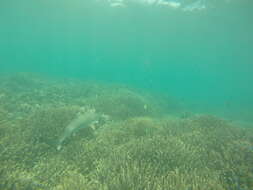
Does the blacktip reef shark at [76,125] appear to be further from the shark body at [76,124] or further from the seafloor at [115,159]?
the seafloor at [115,159]

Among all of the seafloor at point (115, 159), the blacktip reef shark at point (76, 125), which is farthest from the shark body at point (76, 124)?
the seafloor at point (115, 159)

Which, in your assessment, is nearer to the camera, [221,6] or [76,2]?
[221,6]

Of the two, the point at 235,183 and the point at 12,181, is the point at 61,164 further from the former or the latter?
the point at 235,183

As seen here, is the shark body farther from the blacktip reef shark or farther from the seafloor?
the seafloor

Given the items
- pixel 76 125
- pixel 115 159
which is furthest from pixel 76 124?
pixel 115 159

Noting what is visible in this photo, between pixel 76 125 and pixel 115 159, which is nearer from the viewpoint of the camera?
pixel 115 159

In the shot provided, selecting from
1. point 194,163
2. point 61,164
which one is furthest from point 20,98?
point 194,163

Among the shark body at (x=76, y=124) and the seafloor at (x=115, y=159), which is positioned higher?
the shark body at (x=76, y=124)

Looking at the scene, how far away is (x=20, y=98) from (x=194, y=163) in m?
14.6

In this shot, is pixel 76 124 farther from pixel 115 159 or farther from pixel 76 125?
pixel 115 159

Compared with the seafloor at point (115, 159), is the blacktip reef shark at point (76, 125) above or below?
above

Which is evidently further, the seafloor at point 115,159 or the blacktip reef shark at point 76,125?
the blacktip reef shark at point 76,125

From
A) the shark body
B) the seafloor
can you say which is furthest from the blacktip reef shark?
the seafloor

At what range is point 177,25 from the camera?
44312 millimetres
